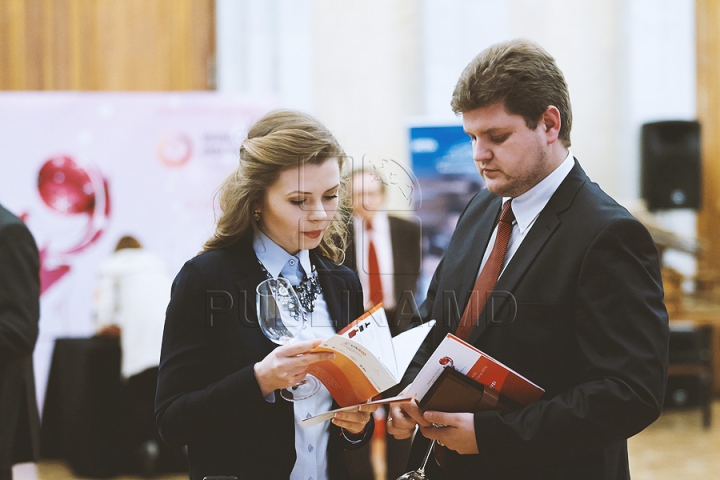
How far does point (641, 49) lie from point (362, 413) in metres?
6.36

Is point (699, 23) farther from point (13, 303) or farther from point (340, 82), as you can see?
point (13, 303)

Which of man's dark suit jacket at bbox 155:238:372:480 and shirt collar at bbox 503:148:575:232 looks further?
shirt collar at bbox 503:148:575:232

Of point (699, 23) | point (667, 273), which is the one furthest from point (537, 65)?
point (699, 23)

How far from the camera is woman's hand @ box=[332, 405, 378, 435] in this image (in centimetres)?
158

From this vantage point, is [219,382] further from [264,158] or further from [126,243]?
[126,243]

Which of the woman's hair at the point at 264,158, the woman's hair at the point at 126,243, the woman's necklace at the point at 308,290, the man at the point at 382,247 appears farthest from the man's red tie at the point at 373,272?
the woman's hair at the point at 264,158

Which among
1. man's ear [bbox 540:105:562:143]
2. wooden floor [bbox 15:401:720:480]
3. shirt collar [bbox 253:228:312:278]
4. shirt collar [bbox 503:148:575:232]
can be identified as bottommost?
wooden floor [bbox 15:401:720:480]

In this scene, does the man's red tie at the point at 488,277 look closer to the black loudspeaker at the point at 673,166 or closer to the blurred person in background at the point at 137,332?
the blurred person in background at the point at 137,332

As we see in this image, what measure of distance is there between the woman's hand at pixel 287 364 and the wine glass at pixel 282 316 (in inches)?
3.3

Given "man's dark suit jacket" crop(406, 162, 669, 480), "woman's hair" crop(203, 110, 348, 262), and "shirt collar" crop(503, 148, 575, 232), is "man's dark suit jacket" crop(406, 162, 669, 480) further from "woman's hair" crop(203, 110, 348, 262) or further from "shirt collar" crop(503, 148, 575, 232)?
"woman's hair" crop(203, 110, 348, 262)

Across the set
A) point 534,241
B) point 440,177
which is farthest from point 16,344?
point 440,177

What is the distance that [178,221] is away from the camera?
5332 millimetres

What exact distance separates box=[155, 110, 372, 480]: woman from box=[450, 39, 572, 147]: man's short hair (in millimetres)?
385

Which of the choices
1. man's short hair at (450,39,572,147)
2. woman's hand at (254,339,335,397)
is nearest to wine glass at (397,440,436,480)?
woman's hand at (254,339,335,397)
